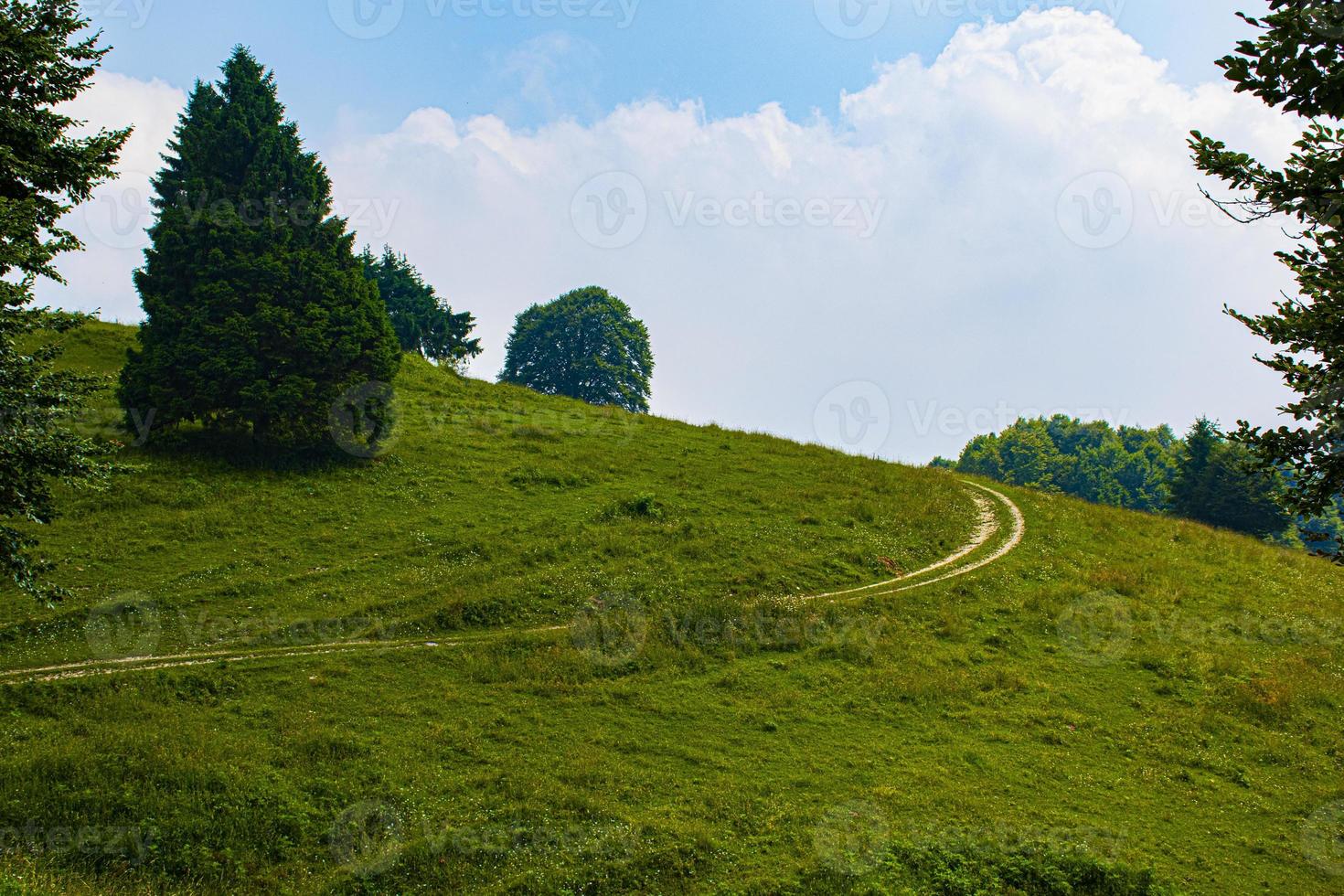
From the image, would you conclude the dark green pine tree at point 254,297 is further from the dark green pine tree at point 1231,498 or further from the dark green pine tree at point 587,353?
the dark green pine tree at point 1231,498

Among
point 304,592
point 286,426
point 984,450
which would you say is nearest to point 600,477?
point 286,426

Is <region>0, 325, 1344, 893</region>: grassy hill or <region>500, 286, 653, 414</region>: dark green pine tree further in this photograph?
<region>500, 286, 653, 414</region>: dark green pine tree

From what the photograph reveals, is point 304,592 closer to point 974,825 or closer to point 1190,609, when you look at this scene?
point 974,825

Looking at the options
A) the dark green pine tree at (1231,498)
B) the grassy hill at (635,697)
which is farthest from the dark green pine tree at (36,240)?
the dark green pine tree at (1231,498)

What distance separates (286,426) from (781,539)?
20.6m

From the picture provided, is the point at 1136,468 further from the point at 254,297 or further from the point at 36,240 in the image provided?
the point at 36,240

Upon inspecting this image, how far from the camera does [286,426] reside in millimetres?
34562

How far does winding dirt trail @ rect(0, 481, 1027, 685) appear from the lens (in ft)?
66.2

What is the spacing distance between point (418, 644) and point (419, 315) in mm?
56625

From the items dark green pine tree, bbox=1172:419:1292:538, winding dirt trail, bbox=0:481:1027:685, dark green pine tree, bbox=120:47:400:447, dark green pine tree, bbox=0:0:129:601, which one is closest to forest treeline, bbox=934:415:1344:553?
dark green pine tree, bbox=1172:419:1292:538

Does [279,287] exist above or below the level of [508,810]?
above

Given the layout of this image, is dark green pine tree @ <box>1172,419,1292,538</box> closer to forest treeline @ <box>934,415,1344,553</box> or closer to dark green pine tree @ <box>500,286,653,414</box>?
forest treeline @ <box>934,415,1344,553</box>

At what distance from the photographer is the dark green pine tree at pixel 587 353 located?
85938 millimetres

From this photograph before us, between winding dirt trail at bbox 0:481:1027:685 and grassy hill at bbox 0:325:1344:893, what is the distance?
23 cm
